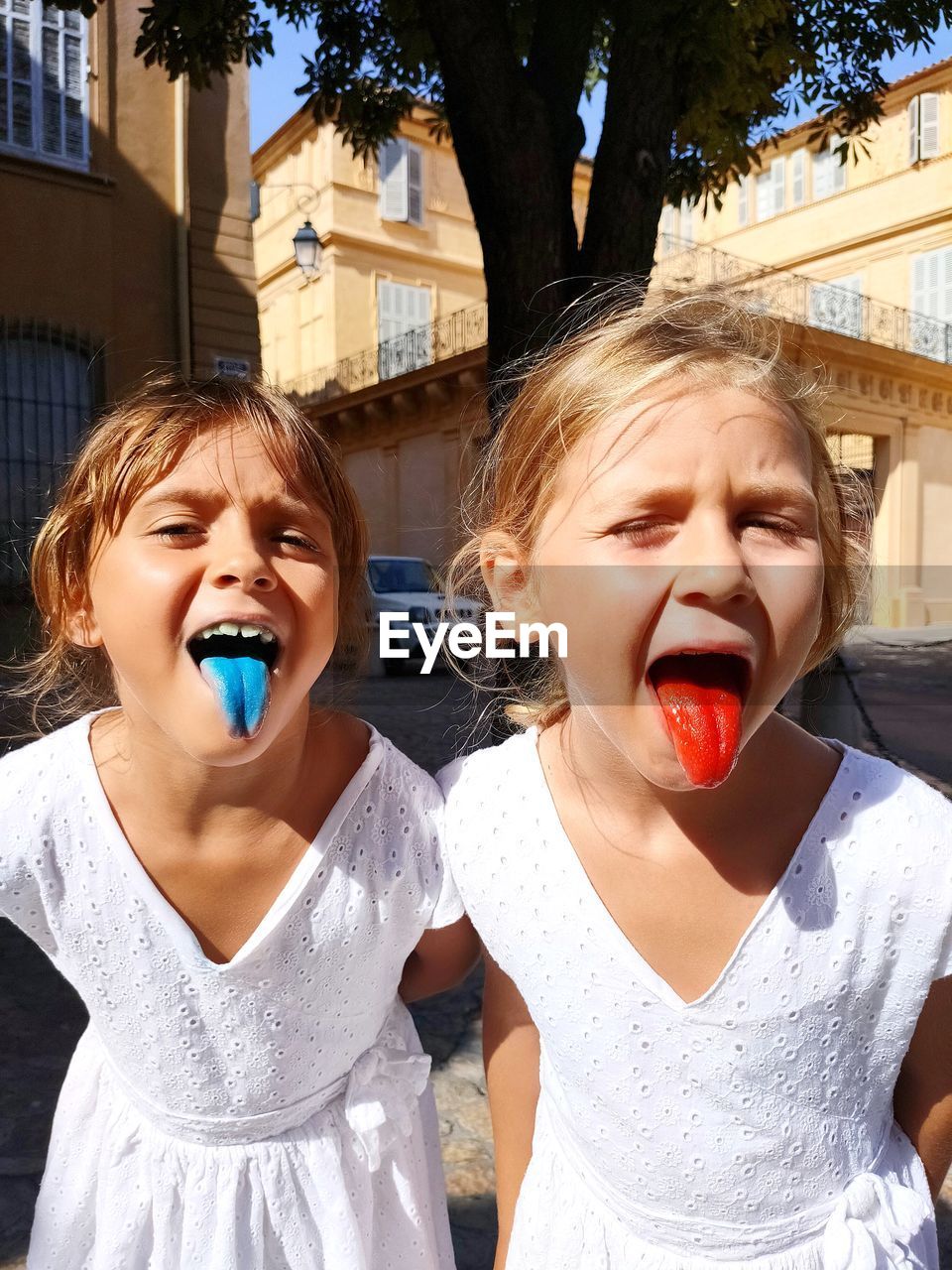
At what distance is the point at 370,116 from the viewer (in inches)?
219

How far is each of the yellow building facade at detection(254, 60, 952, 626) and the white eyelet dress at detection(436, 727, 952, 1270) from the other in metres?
15.4

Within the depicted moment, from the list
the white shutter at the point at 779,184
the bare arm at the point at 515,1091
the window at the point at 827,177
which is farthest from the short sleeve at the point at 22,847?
the white shutter at the point at 779,184

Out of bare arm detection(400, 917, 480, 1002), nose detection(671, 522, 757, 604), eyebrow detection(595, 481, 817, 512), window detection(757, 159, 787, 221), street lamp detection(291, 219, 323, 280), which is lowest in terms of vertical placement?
bare arm detection(400, 917, 480, 1002)

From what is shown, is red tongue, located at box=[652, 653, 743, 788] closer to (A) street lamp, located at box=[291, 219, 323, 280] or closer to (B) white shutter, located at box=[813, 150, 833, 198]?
(A) street lamp, located at box=[291, 219, 323, 280]

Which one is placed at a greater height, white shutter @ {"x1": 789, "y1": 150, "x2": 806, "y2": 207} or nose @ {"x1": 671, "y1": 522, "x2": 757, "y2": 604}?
white shutter @ {"x1": 789, "y1": 150, "x2": 806, "y2": 207}

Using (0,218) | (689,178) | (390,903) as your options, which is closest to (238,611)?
(390,903)

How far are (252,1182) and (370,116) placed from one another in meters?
5.53

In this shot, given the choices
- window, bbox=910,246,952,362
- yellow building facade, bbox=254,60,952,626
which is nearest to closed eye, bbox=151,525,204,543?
yellow building facade, bbox=254,60,952,626

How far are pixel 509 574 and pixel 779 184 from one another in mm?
24196

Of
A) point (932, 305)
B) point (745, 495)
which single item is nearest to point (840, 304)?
point (932, 305)

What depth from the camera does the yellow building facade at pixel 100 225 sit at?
902 centimetres

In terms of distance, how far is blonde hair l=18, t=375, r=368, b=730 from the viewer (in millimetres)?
1254

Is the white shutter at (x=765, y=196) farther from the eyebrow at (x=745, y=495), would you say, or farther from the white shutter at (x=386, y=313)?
the eyebrow at (x=745, y=495)

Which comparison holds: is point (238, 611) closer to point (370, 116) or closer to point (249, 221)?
point (370, 116)
